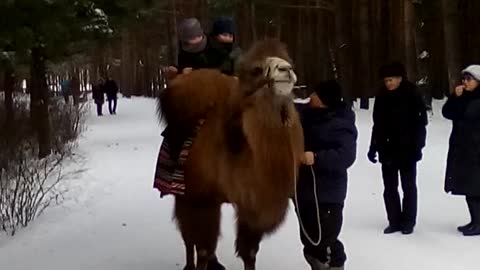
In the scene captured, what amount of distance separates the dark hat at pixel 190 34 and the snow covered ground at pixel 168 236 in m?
2.04

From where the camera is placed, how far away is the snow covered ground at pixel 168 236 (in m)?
7.96

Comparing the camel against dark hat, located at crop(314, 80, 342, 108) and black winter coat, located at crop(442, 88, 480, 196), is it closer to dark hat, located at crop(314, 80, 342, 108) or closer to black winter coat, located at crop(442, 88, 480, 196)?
dark hat, located at crop(314, 80, 342, 108)

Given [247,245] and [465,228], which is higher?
[247,245]

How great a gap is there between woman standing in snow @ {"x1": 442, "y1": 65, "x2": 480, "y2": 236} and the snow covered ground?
406 mm

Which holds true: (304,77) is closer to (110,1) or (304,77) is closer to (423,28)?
(423,28)

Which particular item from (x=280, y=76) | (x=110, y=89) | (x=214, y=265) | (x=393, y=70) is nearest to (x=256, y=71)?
(x=280, y=76)

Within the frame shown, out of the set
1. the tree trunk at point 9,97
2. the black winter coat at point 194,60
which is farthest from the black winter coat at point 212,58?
the tree trunk at point 9,97

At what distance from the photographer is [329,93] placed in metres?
6.82

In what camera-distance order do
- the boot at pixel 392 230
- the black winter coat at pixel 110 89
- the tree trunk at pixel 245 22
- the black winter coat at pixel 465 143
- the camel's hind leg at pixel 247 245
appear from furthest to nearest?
1. the black winter coat at pixel 110 89
2. the tree trunk at pixel 245 22
3. the boot at pixel 392 230
4. the black winter coat at pixel 465 143
5. the camel's hind leg at pixel 247 245

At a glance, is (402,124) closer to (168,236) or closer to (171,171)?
(168,236)

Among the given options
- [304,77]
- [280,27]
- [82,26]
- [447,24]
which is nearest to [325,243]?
[82,26]

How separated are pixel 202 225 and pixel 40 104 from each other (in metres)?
12.3

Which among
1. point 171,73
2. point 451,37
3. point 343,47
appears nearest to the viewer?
point 171,73

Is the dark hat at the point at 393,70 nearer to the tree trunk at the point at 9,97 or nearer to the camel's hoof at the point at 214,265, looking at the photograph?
the camel's hoof at the point at 214,265
